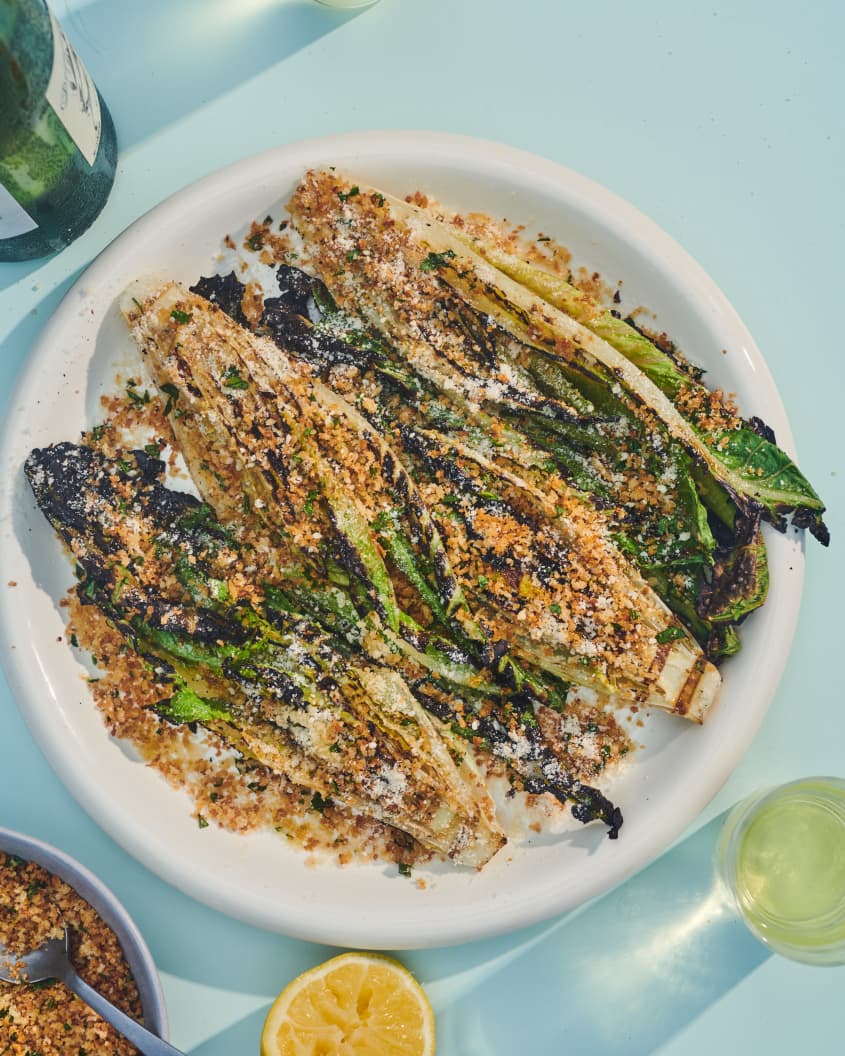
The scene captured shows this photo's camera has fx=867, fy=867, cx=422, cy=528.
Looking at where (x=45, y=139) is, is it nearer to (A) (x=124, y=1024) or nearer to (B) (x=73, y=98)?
(B) (x=73, y=98)

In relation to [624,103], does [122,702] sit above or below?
below

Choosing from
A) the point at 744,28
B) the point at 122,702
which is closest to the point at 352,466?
the point at 122,702

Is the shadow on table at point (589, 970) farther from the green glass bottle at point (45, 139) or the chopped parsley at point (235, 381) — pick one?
Result: the green glass bottle at point (45, 139)

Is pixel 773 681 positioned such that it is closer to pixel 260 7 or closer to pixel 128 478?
pixel 128 478

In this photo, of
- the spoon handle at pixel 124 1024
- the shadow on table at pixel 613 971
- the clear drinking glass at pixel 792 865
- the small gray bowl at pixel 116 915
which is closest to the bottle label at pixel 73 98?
the small gray bowl at pixel 116 915

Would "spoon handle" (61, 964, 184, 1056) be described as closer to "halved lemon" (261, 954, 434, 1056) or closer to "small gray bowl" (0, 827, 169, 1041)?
"small gray bowl" (0, 827, 169, 1041)

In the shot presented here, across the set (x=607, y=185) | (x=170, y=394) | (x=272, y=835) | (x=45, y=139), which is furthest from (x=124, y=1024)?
(x=607, y=185)
